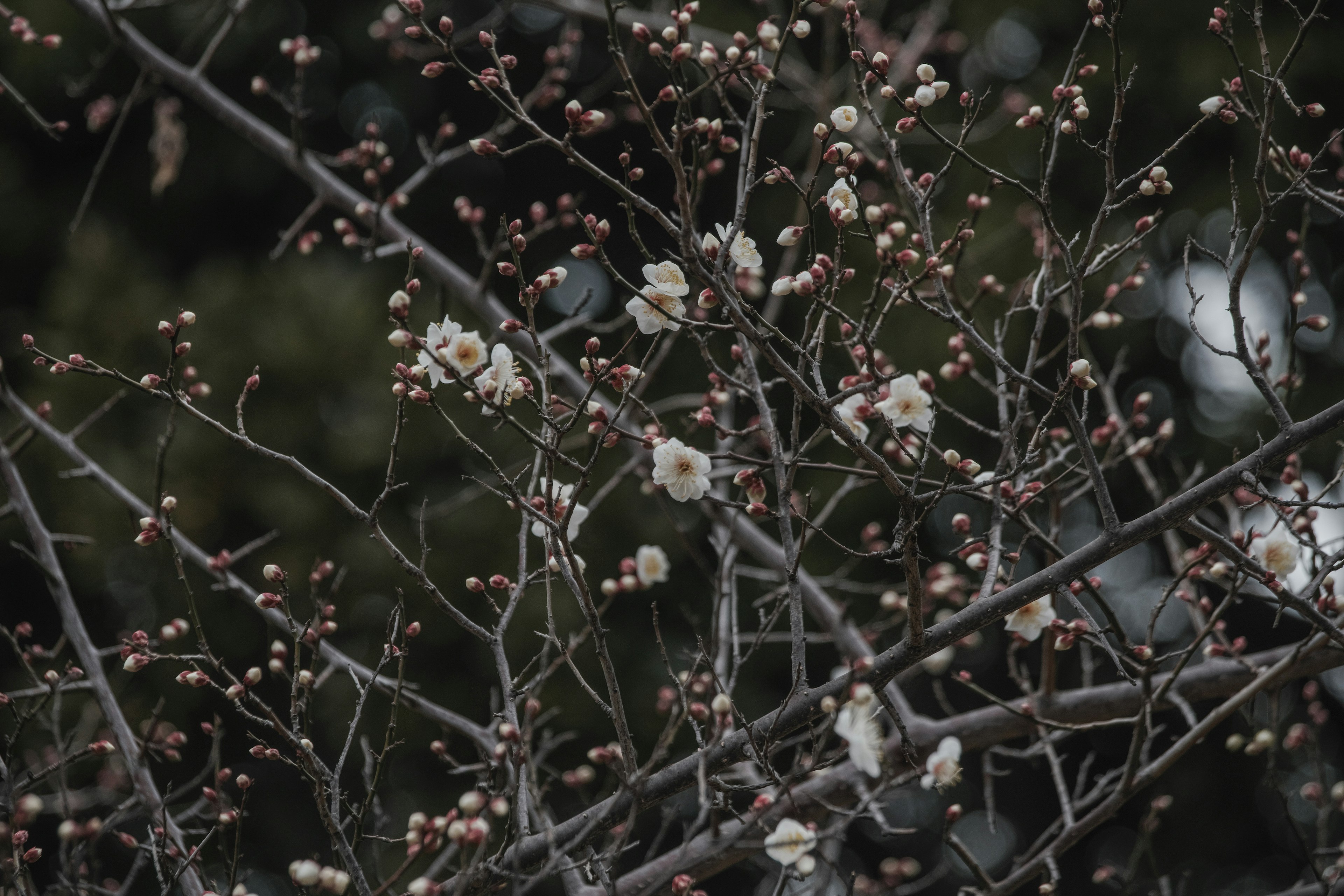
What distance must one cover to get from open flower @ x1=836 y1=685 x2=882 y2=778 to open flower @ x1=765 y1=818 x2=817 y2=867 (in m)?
0.11

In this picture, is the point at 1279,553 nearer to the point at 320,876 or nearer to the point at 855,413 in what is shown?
the point at 855,413

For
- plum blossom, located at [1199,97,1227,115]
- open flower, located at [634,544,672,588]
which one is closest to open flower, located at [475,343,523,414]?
open flower, located at [634,544,672,588]

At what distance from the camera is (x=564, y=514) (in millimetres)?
1402

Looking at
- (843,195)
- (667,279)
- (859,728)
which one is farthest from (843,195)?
(859,728)

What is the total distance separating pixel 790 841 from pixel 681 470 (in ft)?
1.94

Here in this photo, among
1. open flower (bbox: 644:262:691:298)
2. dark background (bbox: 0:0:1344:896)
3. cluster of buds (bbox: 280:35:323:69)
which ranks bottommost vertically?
dark background (bbox: 0:0:1344:896)

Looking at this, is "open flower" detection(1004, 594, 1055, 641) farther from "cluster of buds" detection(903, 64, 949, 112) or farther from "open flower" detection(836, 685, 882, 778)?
"cluster of buds" detection(903, 64, 949, 112)

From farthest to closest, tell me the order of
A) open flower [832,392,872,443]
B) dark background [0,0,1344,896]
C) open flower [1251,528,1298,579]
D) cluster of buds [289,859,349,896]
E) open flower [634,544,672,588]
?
1. dark background [0,0,1344,896]
2. open flower [634,544,672,588]
3. open flower [1251,528,1298,579]
4. open flower [832,392,872,443]
5. cluster of buds [289,859,349,896]

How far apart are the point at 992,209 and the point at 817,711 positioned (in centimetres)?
448

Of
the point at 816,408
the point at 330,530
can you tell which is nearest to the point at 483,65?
the point at 330,530

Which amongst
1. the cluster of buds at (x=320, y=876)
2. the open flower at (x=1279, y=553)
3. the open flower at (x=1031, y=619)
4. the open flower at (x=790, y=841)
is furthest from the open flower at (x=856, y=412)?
the cluster of buds at (x=320, y=876)

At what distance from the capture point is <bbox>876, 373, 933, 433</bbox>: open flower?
1.78m

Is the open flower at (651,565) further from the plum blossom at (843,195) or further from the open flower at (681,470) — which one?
the plum blossom at (843,195)

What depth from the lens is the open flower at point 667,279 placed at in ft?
5.11
